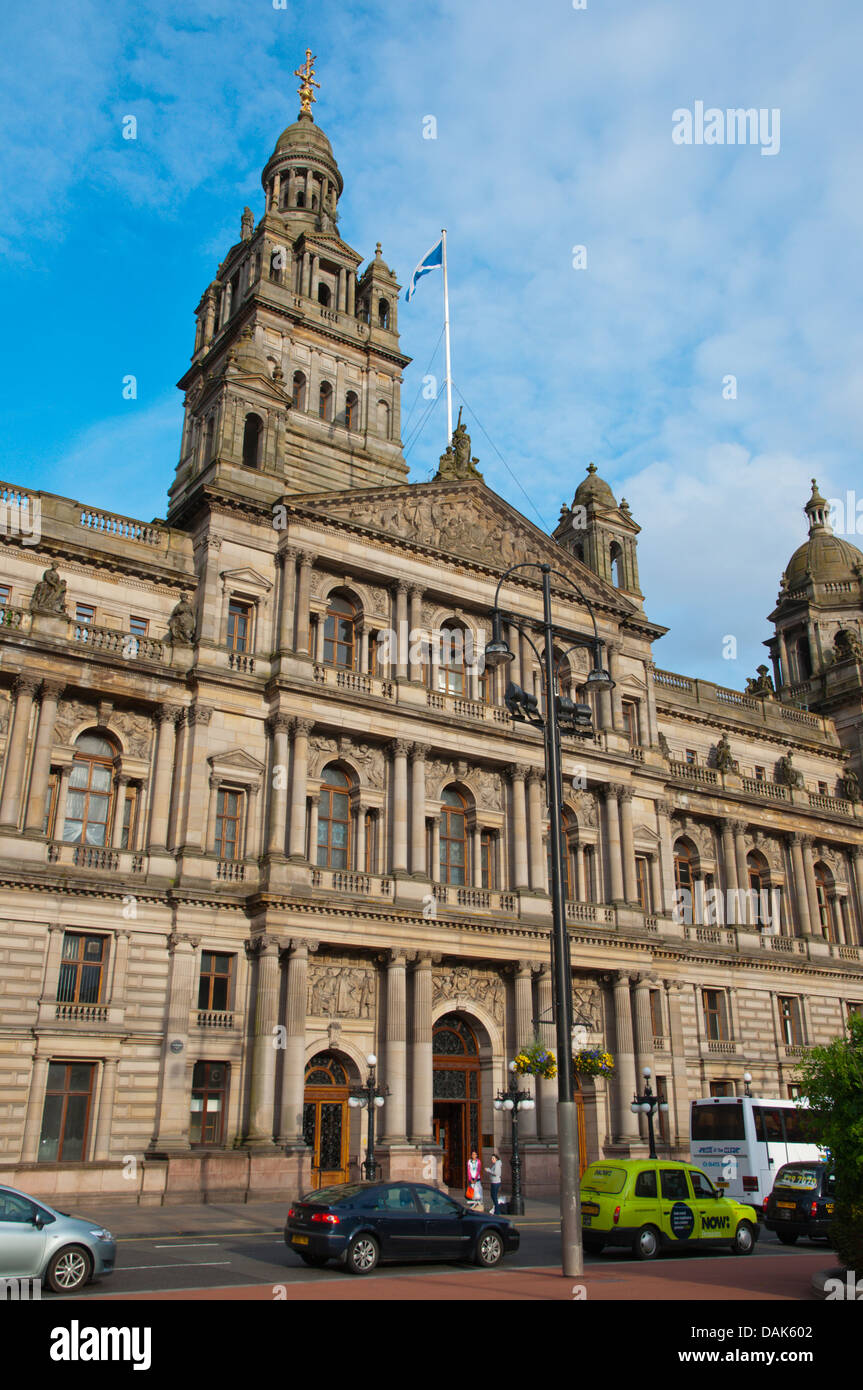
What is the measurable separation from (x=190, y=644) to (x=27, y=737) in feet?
19.8

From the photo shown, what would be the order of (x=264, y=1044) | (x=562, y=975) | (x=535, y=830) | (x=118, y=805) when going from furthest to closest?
(x=535, y=830) < (x=118, y=805) < (x=264, y=1044) < (x=562, y=975)

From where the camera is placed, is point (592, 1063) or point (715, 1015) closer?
point (592, 1063)

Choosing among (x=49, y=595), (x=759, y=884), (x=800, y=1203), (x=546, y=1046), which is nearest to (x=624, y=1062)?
(x=546, y=1046)

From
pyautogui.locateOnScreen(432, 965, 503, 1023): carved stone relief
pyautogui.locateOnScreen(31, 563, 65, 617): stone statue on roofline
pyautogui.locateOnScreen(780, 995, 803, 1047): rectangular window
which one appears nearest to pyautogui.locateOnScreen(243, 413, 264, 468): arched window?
pyautogui.locateOnScreen(31, 563, 65, 617): stone statue on roofline

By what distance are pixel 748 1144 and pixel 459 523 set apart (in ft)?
77.7

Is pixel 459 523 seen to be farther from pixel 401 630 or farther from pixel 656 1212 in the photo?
pixel 656 1212

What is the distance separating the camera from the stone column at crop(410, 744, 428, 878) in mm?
38625

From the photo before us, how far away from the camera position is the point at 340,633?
135 ft

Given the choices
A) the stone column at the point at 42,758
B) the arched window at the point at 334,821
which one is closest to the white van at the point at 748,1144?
the arched window at the point at 334,821

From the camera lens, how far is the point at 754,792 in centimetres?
5419

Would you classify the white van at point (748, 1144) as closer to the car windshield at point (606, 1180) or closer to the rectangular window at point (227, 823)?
the car windshield at point (606, 1180)

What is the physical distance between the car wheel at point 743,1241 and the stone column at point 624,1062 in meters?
16.3

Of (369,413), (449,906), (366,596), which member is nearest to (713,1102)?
(449,906)

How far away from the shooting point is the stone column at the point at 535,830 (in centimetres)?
4178
